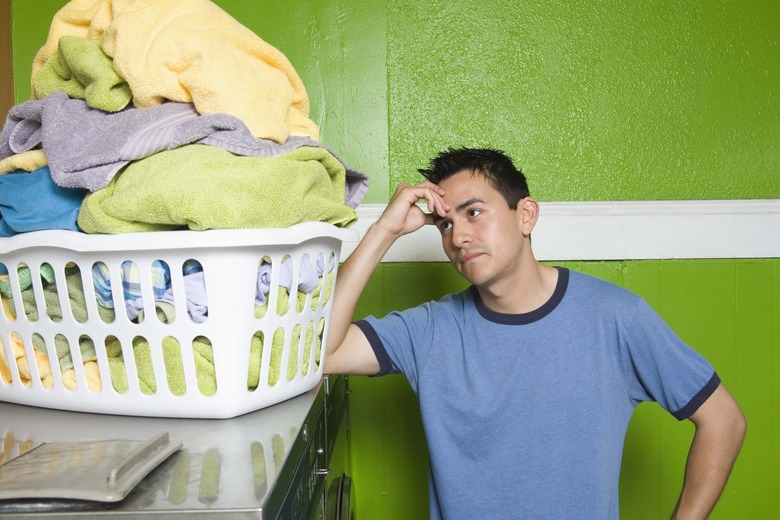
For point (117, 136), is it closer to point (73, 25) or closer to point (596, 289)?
point (73, 25)

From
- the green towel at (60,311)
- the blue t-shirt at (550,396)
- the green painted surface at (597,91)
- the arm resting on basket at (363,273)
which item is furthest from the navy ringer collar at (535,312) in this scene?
the green towel at (60,311)

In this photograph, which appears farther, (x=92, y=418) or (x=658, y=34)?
(x=658, y=34)

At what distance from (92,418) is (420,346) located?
2.21 feet

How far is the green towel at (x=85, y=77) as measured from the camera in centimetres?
84

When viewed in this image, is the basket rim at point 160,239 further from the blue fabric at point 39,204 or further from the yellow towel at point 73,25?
the yellow towel at point 73,25

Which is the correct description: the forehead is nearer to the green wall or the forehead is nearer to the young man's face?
the young man's face

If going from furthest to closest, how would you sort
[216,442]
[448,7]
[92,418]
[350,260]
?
[448,7] < [350,260] < [92,418] < [216,442]

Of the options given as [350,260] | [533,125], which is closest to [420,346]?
[350,260]

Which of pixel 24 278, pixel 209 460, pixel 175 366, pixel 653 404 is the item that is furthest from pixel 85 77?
pixel 653 404

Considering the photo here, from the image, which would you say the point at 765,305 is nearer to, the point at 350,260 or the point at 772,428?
the point at 772,428

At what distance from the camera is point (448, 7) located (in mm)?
1569

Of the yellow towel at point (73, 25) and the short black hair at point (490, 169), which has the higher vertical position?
the yellow towel at point (73, 25)

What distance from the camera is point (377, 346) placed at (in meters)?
1.31

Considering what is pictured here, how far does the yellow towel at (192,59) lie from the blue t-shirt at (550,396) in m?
0.57
